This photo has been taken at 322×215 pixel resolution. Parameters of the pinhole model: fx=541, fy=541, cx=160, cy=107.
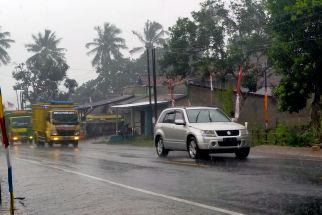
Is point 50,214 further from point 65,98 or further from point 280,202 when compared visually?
point 65,98

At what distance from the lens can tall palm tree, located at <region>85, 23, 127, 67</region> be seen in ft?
255

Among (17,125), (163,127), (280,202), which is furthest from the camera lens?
(17,125)

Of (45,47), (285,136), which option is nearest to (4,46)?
(45,47)

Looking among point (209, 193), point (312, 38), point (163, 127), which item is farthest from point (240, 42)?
point (209, 193)

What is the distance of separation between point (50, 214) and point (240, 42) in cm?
3115

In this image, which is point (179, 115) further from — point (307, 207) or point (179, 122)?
point (307, 207)

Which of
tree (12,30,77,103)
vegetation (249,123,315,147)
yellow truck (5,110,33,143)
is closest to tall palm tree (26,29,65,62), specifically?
tree (12,30,77,103)

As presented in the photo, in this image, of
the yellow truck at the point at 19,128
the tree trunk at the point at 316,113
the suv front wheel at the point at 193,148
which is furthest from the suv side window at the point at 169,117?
the yellow truck at the point at 19,128

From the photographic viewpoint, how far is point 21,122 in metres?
50.1

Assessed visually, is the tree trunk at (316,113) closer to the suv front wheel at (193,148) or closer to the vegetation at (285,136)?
the vegetation at (285,136)

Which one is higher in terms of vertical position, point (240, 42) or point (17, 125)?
point (240, 42)

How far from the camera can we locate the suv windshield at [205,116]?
18.2 meters

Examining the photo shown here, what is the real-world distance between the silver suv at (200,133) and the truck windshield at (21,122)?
32.3m

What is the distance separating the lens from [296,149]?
2228 centimetres
